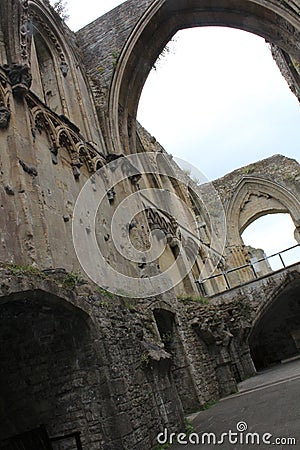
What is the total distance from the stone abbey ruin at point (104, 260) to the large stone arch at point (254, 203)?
5.97 m

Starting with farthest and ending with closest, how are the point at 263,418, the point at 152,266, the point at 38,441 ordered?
the point at 152,266 < the point at 263,418 < the point at 38,441

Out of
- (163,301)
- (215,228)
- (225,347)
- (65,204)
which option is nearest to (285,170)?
(215,228)

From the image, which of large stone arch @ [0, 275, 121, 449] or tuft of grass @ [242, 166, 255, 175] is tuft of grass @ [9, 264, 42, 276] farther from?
tuft of grass @ [242, 166, 255, 175]

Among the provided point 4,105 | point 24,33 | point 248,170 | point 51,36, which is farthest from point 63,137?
point 248,170

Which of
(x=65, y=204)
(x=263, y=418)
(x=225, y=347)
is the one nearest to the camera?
(x=263, y=418)

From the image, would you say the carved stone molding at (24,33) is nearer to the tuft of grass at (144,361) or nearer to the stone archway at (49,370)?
the stone archway at (49,370)

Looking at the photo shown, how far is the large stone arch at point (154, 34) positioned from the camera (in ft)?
29.6

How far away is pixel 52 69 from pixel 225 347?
24.1 ft

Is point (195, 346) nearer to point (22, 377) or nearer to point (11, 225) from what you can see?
point (22, 377)

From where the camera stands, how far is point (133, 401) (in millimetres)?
4578

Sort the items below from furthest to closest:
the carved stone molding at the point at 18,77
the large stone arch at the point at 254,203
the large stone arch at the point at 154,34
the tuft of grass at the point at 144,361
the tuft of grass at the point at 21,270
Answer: the large stone arch at the point at 254,203 < the large stone arch at the point at 154,34 < the carved stone molding at the point at 18,77 < the tuft of grass at the point at 144,361 < the tuft of grass at the point at 21,270

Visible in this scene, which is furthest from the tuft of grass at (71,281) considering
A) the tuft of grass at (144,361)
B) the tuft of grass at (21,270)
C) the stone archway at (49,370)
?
the tuft of grass at (144,361)

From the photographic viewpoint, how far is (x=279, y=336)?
49.8 feet

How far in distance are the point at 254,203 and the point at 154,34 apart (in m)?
12.4
